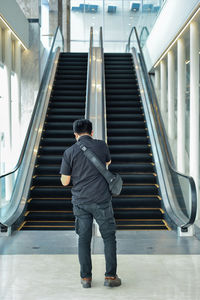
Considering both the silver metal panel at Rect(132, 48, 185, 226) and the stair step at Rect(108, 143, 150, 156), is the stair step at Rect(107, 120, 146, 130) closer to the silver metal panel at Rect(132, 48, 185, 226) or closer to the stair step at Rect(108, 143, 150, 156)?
the silver metal panel at Rect(132, 48, 185, 226)

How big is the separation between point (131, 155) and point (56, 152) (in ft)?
5.28

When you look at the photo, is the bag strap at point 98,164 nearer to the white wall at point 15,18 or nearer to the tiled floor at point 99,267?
the tiled floor at point 99,267

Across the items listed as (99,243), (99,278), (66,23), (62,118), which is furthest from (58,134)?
(66,23)

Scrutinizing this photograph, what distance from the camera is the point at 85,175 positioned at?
13.8 ft

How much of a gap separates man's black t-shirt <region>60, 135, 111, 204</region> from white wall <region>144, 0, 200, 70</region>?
4.44 meters

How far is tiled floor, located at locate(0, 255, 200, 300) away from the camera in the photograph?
13.0ft

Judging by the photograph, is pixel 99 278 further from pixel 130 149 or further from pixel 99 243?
pixel 130 149

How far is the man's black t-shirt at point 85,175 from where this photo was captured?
4.17 metres

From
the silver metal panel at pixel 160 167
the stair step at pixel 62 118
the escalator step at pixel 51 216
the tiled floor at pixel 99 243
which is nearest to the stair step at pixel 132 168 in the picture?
the silver metal panel at pixel 160 167

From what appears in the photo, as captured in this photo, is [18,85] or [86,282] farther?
[18,85]

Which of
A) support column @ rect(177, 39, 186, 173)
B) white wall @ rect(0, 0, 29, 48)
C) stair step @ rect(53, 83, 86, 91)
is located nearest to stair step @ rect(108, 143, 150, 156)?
support column @ rect(177, 39, 186, 173)

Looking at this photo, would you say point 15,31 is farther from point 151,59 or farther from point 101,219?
point 101,219

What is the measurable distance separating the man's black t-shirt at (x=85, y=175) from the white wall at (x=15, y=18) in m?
5.98

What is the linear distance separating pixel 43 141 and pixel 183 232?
457 cm
